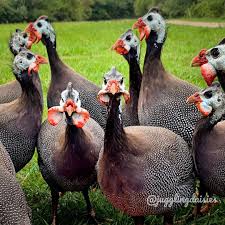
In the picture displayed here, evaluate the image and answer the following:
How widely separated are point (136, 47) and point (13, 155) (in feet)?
3.49

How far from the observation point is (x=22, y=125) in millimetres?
3283

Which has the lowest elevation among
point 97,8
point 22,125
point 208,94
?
point 97,8

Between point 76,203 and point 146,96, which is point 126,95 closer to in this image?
point 146,96

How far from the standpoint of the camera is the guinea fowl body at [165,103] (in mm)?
3271

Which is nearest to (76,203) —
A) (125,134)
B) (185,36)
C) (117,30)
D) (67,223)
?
(67,223)

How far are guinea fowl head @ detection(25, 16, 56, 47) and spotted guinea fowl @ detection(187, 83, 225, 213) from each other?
1.48 meters

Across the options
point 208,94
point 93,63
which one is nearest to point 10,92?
point 208,94

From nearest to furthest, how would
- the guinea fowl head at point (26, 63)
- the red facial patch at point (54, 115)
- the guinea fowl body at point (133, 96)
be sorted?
1. the red facial patch at point (54, 115)
2. the guinea fowl head at point (26, 63)
3. the guinea fowl body at point (133, 96)

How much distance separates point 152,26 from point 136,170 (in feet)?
4.03

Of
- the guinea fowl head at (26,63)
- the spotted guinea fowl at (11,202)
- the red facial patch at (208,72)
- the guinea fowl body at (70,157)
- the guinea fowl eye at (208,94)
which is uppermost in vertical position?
the red facial patch at (208,72)

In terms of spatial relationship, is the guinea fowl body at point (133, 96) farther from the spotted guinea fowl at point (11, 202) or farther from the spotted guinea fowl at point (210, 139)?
the spotted guinea fowl at point (11, 202)

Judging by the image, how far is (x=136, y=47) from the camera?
363 cm

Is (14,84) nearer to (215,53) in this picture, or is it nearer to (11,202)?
(215,53)

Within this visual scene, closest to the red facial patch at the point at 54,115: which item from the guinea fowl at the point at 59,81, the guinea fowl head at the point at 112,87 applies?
the guinea fowl head at the point at 112,87
